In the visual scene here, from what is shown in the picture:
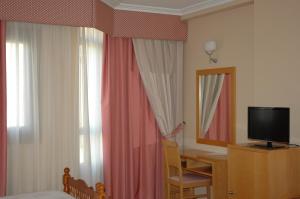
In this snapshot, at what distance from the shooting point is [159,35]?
5.04m

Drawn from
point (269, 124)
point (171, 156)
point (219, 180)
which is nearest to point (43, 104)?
point (171, 156)

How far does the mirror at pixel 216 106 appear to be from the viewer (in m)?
4.59

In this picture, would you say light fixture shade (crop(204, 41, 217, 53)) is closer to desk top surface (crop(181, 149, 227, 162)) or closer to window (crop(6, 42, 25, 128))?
desk top surface (crop(181, 149, 227, 162))

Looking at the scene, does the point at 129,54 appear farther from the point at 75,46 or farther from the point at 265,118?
the point at 265,118

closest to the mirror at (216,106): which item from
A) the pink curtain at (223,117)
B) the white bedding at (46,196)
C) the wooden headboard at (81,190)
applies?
the pink curtain at (223,117)

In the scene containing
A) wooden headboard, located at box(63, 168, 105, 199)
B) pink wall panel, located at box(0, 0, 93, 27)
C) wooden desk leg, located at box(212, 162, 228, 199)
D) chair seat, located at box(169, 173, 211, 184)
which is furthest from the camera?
chair seat, located at box(169, 173, 211, 184)

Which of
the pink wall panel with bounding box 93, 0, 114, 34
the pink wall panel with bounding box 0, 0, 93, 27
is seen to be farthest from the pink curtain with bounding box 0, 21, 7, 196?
the pink wall panel with bounding box 93, 0, 114, 34

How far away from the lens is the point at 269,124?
3.63 m

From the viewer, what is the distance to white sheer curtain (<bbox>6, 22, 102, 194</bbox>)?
13.6ft

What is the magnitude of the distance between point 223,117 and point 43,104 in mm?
2064

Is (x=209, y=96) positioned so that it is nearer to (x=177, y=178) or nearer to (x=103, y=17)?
(x=177, y=178)

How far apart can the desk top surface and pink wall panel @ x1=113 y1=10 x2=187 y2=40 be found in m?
1.48

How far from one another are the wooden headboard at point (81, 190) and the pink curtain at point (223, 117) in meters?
2.00

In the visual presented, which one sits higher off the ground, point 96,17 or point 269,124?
point 96,17
